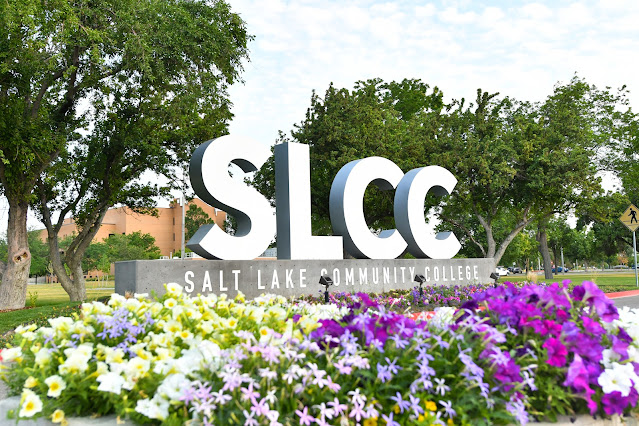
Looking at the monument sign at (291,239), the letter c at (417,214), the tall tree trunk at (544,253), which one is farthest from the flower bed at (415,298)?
the tall tree trunk at (544,253)

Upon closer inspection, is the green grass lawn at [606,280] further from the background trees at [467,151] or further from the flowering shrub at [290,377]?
the flowering shrub at [290,377]

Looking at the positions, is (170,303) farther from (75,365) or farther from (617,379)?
(617,379)

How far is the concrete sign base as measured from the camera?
11680 millimetres

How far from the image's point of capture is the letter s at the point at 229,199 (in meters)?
12.4

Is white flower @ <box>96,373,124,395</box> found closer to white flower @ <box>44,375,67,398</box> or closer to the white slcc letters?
white flower @ <box>44,375,67,398</box>

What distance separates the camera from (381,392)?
295 cm

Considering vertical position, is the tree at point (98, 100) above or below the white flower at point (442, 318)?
above

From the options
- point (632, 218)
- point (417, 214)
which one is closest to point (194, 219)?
point (632, 218)

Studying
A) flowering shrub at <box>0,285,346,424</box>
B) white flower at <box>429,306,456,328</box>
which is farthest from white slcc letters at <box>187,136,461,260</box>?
white flower at <box>429,306,456,328</box>

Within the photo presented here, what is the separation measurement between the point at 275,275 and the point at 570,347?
10255mm

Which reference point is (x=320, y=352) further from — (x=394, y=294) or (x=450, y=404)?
(x=394, y=294)

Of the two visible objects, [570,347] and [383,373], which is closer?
[383,373]

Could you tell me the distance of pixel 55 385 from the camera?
10.0 feet

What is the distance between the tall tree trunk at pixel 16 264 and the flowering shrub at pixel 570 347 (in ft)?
Result: 65.0
